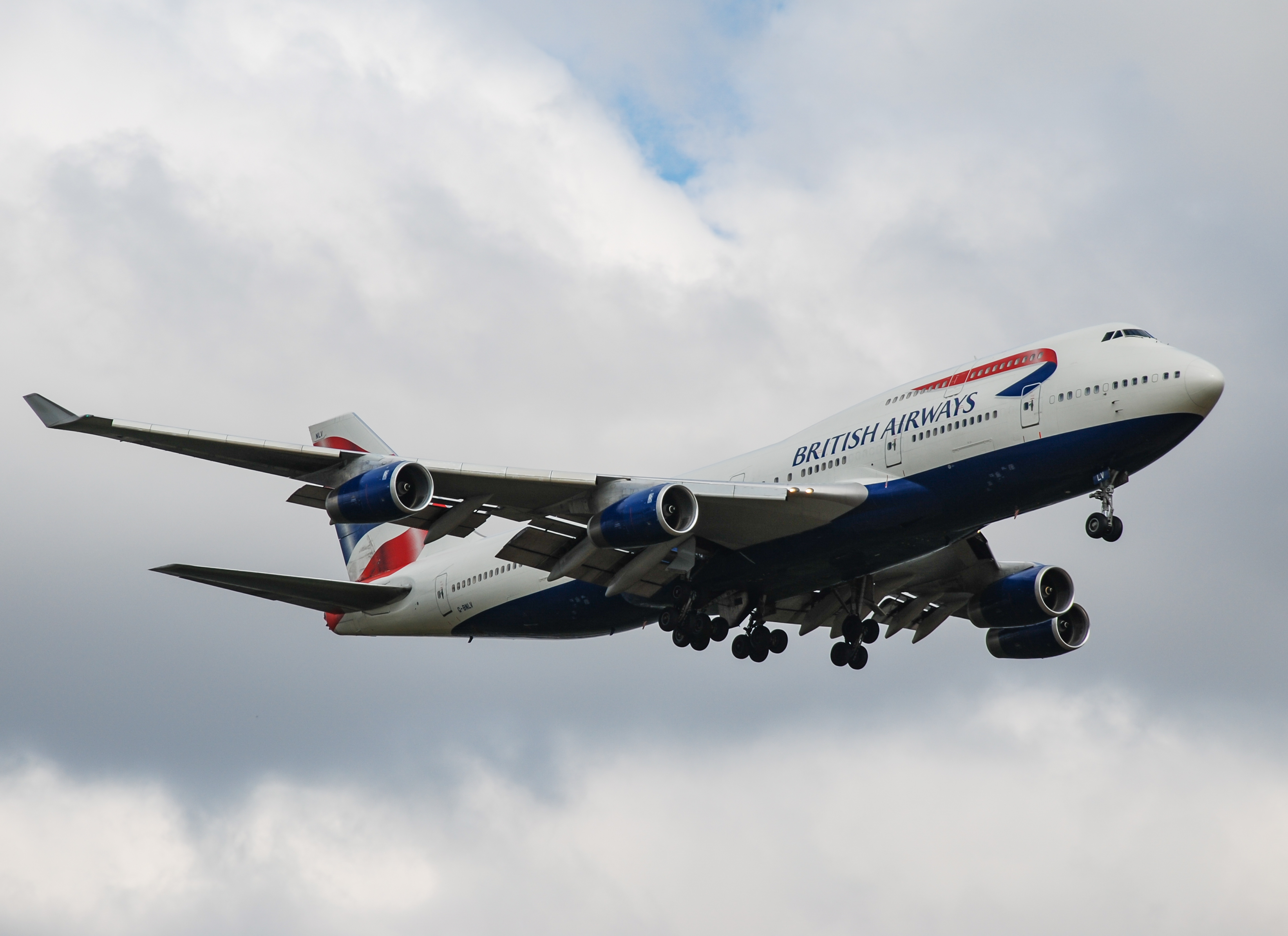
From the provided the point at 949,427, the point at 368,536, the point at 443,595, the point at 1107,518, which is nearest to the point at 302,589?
the point at 443,595

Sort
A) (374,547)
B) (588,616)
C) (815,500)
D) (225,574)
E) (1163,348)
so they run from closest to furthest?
(1163,348) < (815,500) < (225,574) < (588,616) < (374,547)

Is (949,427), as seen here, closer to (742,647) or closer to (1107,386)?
(1107,386)

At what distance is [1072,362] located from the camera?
113 ft

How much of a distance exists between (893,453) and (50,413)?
19.1 m

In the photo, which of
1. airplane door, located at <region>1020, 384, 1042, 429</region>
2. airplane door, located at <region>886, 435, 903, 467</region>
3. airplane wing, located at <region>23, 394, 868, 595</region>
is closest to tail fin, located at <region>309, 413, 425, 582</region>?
airplane wing, located at <region>23, 394, 868, 595</region>

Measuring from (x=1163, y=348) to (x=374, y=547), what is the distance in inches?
1060

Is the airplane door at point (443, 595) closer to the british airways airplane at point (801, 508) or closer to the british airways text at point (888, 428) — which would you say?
the british airways airplane at point (801, 508)

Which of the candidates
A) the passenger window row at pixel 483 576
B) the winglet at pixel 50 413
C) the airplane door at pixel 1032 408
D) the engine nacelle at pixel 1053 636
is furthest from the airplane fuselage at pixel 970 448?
the winglet at pixel 50 413

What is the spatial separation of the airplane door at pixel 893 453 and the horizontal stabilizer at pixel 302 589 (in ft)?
56.0

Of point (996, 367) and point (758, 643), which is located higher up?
point (996, 367)

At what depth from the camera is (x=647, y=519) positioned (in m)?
35.3

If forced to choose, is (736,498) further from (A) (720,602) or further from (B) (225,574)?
(B) (225,574)

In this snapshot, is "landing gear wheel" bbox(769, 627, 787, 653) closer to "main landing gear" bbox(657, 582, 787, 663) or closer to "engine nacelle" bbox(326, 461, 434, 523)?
"main landing gear" bbox(657, 582, 787, 663)

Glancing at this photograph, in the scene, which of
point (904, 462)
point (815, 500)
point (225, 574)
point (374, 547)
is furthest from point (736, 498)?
point (374, 547)
